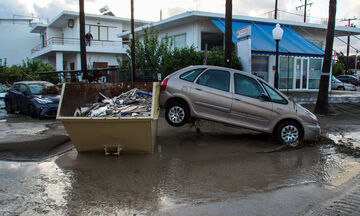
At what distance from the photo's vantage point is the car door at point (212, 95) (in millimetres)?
7758

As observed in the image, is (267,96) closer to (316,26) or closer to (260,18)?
(260,18)

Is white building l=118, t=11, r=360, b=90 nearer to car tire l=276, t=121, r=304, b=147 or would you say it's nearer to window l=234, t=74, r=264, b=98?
window l=234, t=74, r=264, b=98

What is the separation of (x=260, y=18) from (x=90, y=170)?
16.9 meters

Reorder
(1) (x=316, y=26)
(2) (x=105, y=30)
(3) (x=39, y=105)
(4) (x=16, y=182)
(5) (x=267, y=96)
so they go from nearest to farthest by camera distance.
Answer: (4) (x=16, y=182), (5) (x=267, y=96), (3) (x=39, y=105), (1) (x=316, y=26), (2) (x=105, y=30)

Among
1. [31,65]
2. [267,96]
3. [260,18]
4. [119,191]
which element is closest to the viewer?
[119,191]

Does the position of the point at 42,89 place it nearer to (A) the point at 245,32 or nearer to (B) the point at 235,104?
(A) the point at 245,32

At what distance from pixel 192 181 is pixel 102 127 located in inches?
80.5

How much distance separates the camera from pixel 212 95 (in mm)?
7770

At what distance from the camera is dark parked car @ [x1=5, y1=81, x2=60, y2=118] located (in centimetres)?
1223

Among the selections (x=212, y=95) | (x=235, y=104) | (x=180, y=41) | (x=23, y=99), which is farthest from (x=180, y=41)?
(x=235, y=104)

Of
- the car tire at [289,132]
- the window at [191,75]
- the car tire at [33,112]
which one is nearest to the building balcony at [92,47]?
the car tire at [33,112]

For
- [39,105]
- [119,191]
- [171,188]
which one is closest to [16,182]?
[119,191]

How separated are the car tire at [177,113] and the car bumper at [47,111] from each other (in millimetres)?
6343

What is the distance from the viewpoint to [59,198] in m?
4.62
